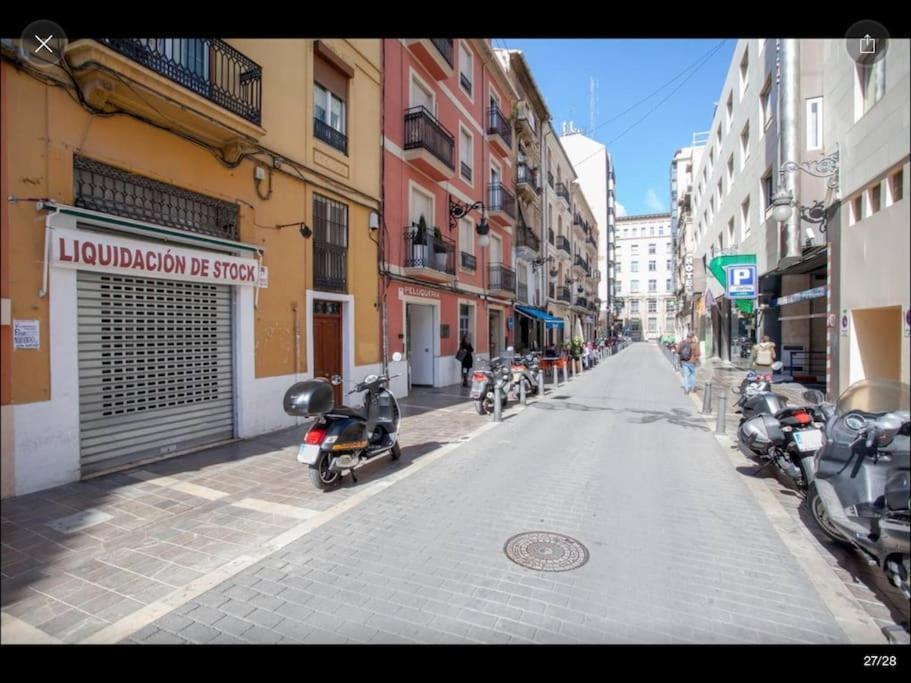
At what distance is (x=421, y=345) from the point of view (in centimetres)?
1448

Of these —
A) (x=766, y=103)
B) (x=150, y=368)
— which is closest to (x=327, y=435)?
(x=150, y=368)

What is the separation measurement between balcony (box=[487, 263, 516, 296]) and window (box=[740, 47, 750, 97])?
37.5 feet

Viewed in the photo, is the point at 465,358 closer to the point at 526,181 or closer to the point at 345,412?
the point at 345,412

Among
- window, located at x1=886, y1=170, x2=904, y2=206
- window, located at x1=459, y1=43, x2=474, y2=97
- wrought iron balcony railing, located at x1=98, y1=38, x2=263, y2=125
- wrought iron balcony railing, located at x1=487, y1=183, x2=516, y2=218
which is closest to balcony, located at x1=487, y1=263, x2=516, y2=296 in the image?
wrought iron balcony railing, located at x1=487, y1=183, x2=516, y2=218

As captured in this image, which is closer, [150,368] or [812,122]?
[150,368]

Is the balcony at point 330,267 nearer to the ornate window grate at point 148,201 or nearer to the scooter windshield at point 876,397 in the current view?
the ornate window grate at point 148,201

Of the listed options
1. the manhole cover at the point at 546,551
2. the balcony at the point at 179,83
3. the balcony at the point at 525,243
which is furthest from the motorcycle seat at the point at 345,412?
the balcony at the point at 525,243

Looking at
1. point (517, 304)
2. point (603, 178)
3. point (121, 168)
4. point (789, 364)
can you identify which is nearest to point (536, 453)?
point (121, 168)

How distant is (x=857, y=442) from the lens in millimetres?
2980

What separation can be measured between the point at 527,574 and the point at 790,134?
14142 mm

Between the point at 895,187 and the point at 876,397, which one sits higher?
the point at 895,187

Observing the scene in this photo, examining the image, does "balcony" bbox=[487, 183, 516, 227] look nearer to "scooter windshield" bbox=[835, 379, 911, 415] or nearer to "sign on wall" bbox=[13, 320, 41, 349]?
"sign on wall" bbox=[13, 320, 41, 349]

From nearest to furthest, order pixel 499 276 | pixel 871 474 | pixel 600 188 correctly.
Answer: pixel 871 474 → pixel 499 276 → pixel 600 188
